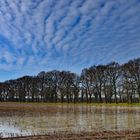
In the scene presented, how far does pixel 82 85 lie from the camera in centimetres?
12762

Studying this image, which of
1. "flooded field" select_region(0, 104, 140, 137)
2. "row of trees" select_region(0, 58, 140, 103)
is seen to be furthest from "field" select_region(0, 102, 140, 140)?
"row of trees" select_region(0, 58, 140, 103)

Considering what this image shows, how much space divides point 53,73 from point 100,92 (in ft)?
124

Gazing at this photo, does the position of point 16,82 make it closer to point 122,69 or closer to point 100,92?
point 100,92

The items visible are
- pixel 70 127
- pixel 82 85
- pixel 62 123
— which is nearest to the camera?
pixel 70 127

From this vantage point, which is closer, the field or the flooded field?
the field

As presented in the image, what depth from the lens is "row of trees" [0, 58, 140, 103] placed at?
327ft

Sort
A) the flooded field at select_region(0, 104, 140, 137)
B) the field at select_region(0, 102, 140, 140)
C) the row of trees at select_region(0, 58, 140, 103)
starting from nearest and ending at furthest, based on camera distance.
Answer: the field at select_region(0, 102, 140, 140)
the flooded field at select_region(0, 104, 140, 137)
the row of trees at select_region(0, 58, 140, 103)

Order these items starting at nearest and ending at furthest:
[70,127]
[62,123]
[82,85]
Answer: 1. [70,127]
2. [62,123]
3. [82,85]

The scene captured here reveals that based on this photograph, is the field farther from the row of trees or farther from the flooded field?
the row of trees

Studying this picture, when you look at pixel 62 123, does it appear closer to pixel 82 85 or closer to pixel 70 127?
pixel 70 127

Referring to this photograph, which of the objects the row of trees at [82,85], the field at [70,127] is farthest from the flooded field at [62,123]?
the row of trees at [82,85]

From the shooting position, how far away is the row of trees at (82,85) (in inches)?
3927

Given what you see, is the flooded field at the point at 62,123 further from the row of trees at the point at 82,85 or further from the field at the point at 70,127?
the row of trees at the point at 82,85

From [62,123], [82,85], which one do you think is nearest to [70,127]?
[62,123]
